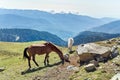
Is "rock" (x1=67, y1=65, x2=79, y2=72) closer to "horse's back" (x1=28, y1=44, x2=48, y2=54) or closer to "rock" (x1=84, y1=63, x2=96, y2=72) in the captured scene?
"rock" (x1=84, y1=63, x2=96, y2=72)

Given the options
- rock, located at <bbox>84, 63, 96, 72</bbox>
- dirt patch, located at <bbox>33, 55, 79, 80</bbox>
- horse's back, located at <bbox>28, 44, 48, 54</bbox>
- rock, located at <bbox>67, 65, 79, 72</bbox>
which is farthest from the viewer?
horse's back, located at <bbox>28, 44, 48, 54</bbox>

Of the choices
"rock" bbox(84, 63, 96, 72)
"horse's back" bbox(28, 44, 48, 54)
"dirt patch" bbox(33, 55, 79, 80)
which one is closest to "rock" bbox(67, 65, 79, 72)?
"dirt patch" bbox(33, 55, 79, 80)

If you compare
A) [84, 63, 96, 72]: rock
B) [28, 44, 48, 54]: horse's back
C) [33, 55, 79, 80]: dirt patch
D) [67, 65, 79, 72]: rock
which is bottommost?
[33, 55, 79, 80]: dirt patch

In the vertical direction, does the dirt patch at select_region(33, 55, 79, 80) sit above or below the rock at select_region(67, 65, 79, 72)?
below

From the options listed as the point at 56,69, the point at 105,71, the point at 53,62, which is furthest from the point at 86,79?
the point at 53,62

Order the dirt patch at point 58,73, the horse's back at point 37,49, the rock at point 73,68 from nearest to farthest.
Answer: the dirt patch at point 58,73 < the rock at point 73,68 < the horse's back at point 37,49

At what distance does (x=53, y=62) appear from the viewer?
123 feet

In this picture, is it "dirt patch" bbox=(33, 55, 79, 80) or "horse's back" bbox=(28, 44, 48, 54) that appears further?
"horse's back" bbox=(28, 44, 48, 54)

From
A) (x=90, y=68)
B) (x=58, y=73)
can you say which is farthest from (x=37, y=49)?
(x=90, y=68)

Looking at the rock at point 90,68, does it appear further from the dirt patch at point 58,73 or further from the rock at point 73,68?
the dirt patch at point 58,73

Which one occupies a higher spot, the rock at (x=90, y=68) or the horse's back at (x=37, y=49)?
the horse's back at (x=37, y=49)

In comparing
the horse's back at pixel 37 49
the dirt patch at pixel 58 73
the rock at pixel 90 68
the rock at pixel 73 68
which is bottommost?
the dirt patch at pixel 58 73

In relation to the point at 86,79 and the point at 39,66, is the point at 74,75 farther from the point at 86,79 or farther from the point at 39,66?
the point at 39,66

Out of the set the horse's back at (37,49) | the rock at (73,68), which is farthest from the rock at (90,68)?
the horse's back at (37,49)
